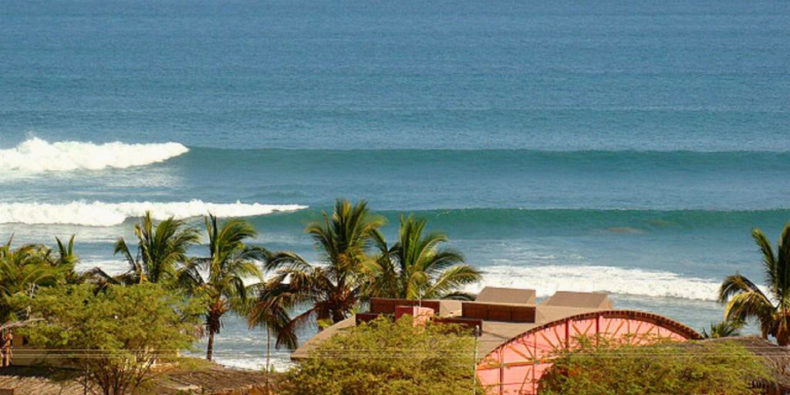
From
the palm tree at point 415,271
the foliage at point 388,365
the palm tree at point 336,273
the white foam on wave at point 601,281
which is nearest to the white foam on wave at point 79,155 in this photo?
the white foam on wave at point 601,281

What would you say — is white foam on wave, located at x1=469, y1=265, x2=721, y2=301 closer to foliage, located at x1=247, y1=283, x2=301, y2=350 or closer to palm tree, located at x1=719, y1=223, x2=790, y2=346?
palm tree, located at x1=719, y1=223, x2=790, y2=346

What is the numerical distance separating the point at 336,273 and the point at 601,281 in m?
18.8

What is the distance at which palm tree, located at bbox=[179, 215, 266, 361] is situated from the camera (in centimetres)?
3384

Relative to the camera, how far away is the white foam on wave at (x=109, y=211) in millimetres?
60812

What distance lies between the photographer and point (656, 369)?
26.4 metres

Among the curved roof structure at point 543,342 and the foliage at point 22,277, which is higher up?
the foliage at point 22,277

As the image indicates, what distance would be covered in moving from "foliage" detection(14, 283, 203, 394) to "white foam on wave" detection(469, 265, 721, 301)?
20.8 metres

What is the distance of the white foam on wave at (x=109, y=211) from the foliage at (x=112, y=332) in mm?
31854

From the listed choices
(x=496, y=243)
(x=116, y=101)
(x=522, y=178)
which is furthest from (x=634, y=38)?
(x=496, y=243)

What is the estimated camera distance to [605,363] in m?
26.9

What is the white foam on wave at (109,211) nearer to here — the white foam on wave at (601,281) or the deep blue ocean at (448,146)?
the deep blue ocean at (448,146)

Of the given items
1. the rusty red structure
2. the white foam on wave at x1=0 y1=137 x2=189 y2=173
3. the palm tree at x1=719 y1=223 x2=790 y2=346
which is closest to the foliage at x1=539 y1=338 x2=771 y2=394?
the rusty red structure

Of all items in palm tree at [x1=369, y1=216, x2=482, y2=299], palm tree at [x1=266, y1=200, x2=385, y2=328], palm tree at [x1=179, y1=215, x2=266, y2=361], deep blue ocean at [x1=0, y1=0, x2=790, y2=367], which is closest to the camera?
palm tree at [x1=369, y1=216, x2=482, y2=299]

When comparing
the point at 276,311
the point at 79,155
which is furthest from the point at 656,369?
the point at 79,155
